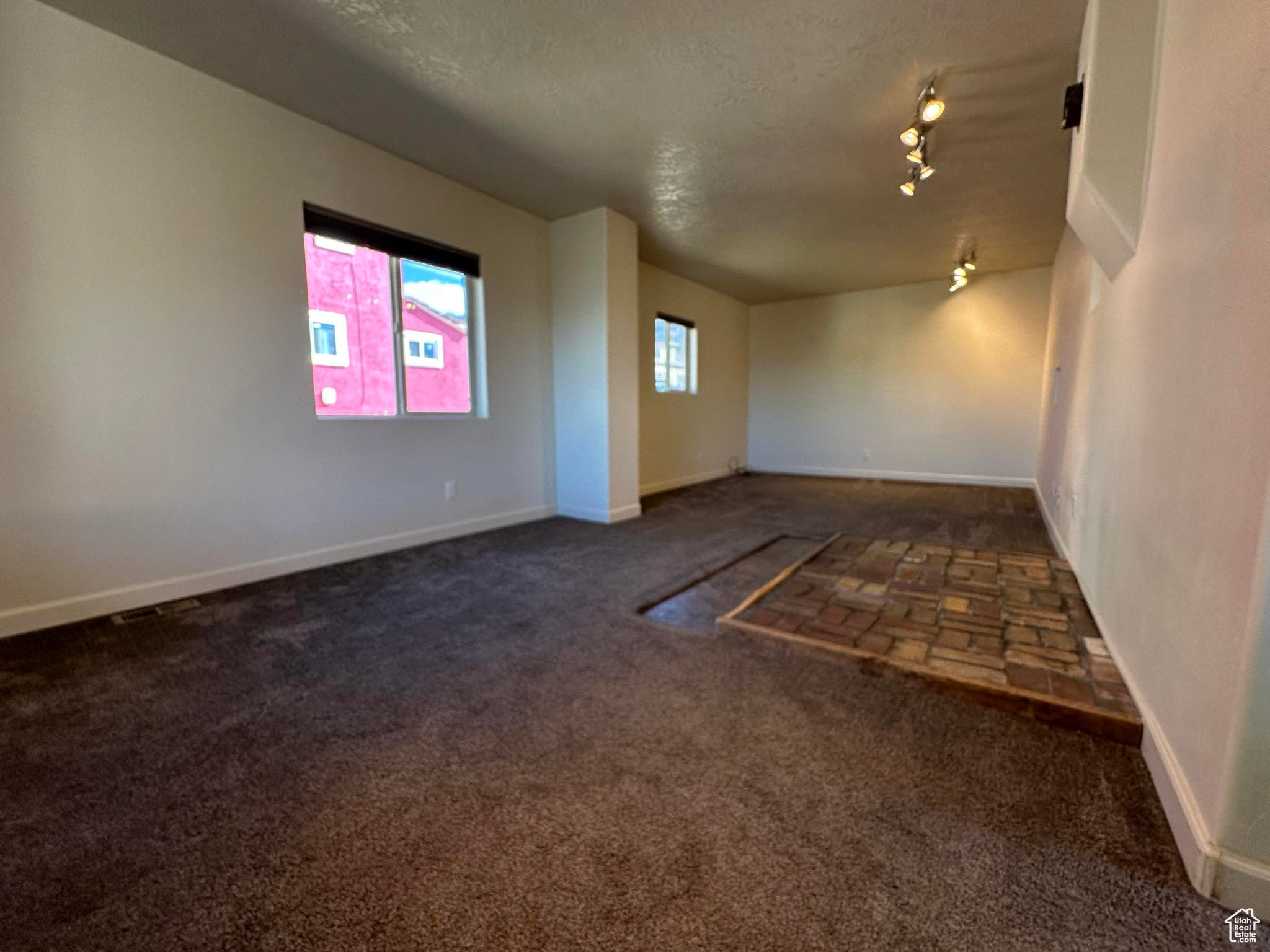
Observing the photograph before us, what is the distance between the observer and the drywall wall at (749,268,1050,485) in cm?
630

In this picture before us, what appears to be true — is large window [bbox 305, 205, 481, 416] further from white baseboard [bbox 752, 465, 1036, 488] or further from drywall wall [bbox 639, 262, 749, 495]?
white baseboard [bbox 752, 465, 1036, 488]

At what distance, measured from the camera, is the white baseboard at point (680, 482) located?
241 inches

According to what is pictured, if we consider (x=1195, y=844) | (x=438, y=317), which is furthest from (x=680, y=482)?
(x=1195, y=844)

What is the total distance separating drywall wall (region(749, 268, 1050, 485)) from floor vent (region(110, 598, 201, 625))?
7034mm

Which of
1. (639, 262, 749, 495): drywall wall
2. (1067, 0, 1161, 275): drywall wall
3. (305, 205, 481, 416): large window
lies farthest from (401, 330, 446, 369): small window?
(1067, 0, 1161, 275): drywall wall

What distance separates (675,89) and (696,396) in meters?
4.38

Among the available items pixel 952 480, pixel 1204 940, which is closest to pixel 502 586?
pixel 1204 940

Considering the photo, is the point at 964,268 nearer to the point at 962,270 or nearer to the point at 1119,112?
the point at 962,270

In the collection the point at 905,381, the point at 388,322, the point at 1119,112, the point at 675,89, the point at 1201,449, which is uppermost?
the point at 675,89

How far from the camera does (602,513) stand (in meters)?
4.62

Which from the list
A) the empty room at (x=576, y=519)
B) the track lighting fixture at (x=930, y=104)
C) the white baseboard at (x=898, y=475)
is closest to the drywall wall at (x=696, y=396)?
the white baseboard at (x=898, y=475)

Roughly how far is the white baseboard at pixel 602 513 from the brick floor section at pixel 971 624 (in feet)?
6.10

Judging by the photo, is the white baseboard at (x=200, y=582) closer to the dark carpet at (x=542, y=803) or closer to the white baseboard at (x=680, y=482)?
the dark carpet at (x=542, y=803)

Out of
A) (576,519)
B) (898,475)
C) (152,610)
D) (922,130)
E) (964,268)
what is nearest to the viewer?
(152,610)
